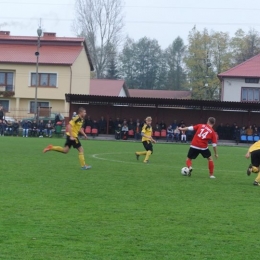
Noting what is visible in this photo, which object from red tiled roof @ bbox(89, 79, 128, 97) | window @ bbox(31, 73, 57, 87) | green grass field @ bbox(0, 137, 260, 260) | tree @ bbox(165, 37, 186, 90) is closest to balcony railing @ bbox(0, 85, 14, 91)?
window @ bbox(31, 73, 57, 87)

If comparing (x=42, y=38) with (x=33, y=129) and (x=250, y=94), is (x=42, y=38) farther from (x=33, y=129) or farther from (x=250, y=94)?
(x=33, y=129)

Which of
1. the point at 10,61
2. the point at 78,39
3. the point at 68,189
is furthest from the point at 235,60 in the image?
the point at 68,189

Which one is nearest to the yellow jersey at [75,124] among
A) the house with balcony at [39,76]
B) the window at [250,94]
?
the house with balcony at [39,76]

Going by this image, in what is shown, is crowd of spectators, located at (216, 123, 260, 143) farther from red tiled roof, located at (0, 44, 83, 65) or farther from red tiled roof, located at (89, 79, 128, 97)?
red tiled roof, located at (89, 79, 128, 97)

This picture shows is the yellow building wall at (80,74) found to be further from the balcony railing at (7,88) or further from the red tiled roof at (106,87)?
the red tiled roof at (106,87)

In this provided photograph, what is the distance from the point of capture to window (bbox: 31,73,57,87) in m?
62.8

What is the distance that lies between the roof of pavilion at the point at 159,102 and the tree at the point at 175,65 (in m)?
61.7

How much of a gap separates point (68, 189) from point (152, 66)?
103 metres

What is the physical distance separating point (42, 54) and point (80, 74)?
17.2 ft

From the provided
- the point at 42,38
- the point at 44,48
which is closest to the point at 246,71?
the point at 44,48

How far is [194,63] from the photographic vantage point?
87.4 meters

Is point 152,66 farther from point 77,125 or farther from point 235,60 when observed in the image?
point 77,125

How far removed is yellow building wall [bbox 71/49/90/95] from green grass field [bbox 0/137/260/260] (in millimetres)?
48598

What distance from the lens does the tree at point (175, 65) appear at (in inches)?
4446
